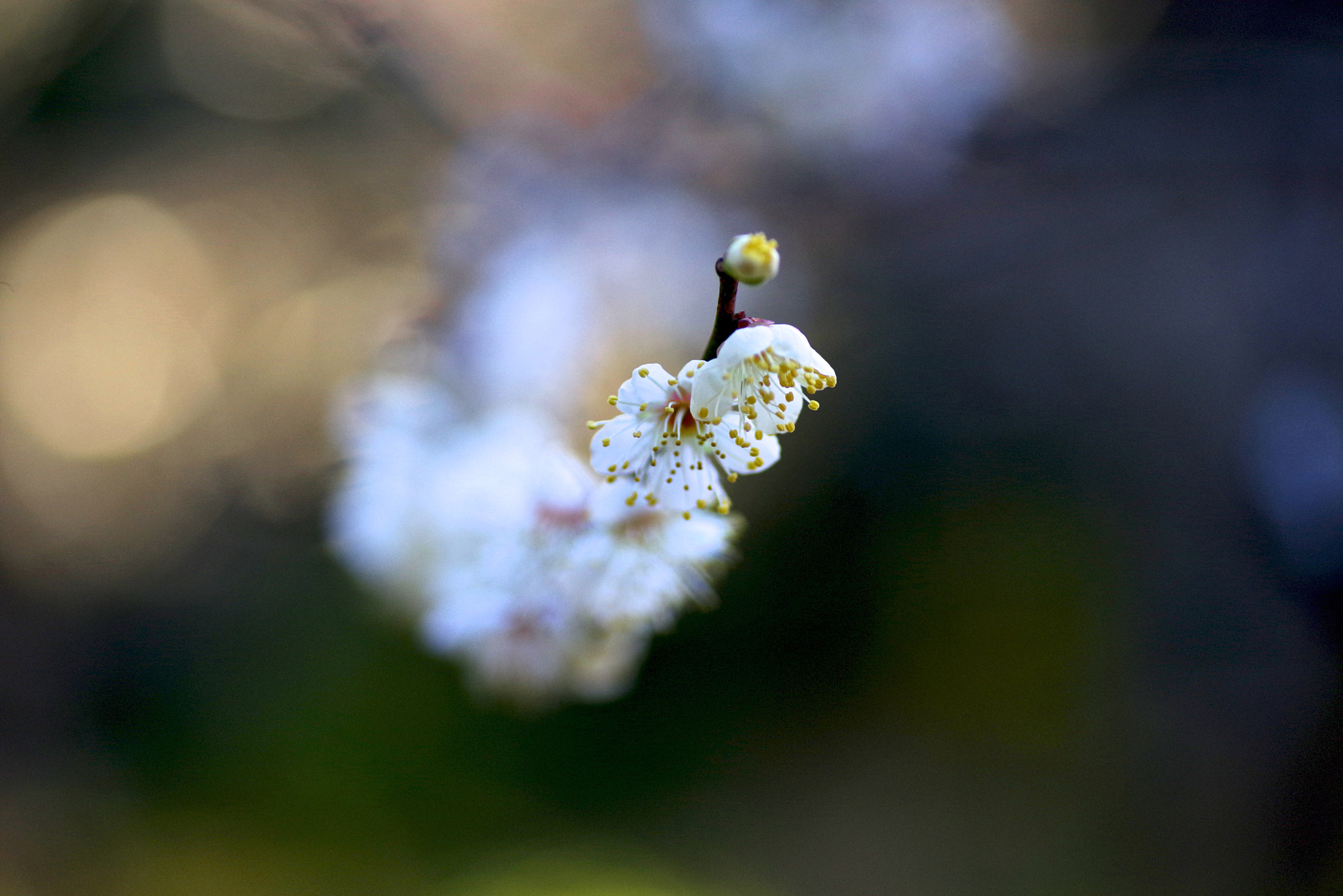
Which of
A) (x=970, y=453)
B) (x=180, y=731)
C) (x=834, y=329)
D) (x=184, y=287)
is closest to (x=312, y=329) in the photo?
(x=184, y=287)

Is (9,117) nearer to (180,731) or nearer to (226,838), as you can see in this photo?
(180,731)

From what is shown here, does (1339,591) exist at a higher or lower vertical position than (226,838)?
higher

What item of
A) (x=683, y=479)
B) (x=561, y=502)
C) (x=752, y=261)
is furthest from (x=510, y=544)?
(x=752, y=261)

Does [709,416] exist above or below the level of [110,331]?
below

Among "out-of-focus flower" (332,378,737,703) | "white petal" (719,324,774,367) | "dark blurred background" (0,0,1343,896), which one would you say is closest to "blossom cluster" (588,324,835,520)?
"white petal" (719,324,774,367)

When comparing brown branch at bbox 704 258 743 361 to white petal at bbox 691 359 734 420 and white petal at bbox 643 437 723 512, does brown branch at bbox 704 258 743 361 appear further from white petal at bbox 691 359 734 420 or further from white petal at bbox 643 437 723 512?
white petal at bbox 643 437 723 512

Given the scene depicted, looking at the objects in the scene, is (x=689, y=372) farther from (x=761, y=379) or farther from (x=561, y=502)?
(x=561, y=502)

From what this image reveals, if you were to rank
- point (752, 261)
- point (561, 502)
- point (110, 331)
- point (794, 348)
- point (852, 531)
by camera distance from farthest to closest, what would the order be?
1. point (110, 331)
2. point (852, 531)
3. point (561, 502)
4. point (794, 348)
5. point (752, 261)

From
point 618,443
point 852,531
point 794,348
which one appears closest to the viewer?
point 794,348
